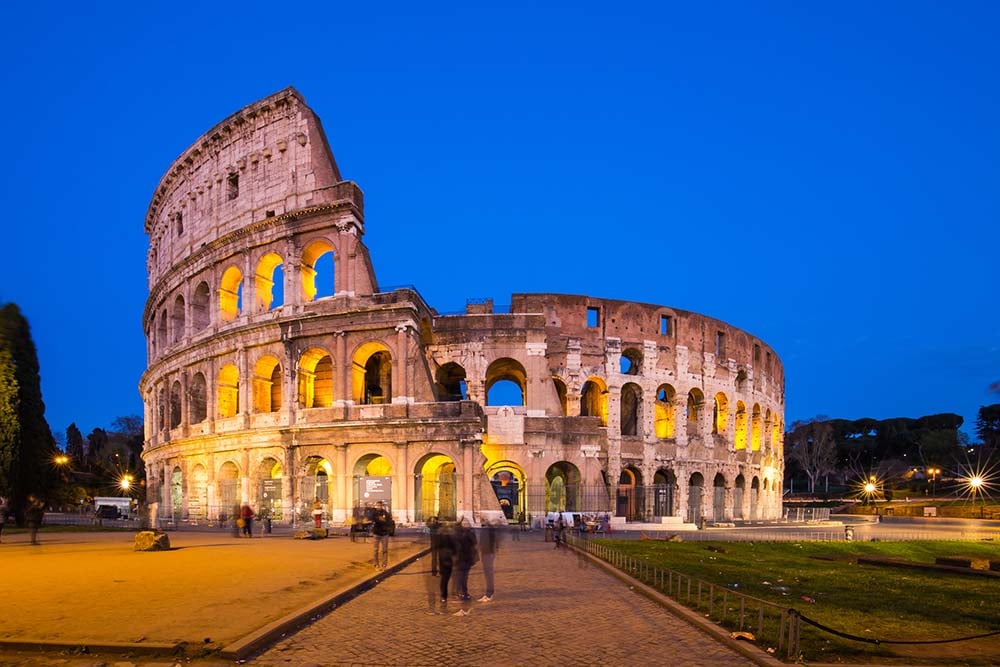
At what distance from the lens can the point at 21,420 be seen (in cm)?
2456

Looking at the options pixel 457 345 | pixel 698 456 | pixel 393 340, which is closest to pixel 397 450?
pixel 393 340

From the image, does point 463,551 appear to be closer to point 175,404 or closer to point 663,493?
point 663,493

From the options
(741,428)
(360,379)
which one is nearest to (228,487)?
(360,379)

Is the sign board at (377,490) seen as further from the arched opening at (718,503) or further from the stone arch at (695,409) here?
the arched opening at (718,503)

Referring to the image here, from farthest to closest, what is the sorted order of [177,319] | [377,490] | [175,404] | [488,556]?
[177,319]
[175,404]
[377,490]
[488,556]

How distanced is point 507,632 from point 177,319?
116 feet

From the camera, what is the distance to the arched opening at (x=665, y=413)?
39.7 m

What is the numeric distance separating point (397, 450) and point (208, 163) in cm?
1856

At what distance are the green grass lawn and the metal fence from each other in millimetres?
337

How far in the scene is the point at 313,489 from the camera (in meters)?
31.0

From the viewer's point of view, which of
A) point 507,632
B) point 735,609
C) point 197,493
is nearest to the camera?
point 507,632

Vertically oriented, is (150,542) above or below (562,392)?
below

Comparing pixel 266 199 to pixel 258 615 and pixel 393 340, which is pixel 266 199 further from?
pixel 258 615

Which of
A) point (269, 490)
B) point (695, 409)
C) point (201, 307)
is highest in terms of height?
point (201, 307)
